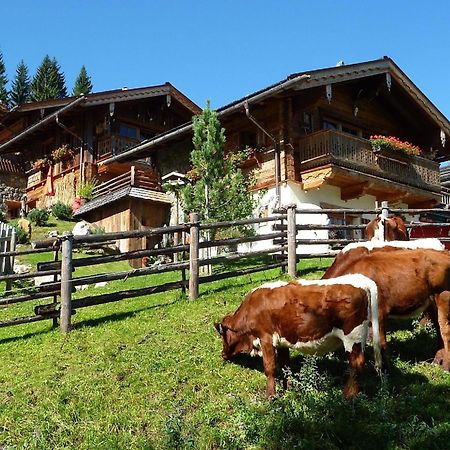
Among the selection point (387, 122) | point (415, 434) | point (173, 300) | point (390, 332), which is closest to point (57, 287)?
point (173, 300)

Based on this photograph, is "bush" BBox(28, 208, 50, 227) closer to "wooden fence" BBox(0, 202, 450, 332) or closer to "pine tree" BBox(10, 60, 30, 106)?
"wooden fence" BBox(0, 202, 450, 332)

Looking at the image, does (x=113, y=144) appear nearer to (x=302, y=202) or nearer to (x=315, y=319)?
(x=302, y=202)

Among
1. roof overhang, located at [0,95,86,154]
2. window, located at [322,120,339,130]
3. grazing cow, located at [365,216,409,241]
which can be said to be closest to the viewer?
grazing cow, located at [365,216,409,241]

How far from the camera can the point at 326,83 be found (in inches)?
710

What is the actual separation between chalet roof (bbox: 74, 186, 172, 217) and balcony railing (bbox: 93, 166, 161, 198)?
0.37 metres

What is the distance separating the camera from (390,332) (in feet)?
23.8

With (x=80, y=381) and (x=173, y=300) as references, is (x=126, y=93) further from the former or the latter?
(x=80, y=381)

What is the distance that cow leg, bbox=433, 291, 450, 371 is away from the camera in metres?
6.09

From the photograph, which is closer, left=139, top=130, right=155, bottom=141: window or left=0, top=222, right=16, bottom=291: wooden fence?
left=0, top=222, right=16, bottom=291: wooden fence

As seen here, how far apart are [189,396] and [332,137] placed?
13.4 metres

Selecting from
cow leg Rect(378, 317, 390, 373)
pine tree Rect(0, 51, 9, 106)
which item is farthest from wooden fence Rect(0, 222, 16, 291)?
pine tree Rect(0, 51, 9, 106)

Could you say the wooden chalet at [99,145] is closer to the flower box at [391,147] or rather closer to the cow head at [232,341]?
the flower box at [391,147]

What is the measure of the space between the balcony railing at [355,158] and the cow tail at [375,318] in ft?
40.6

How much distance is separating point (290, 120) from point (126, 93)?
11.1m
